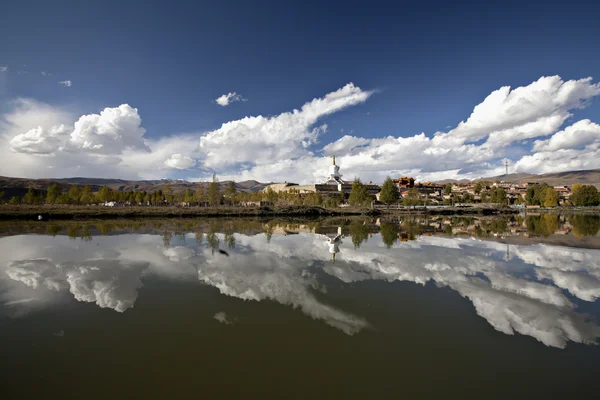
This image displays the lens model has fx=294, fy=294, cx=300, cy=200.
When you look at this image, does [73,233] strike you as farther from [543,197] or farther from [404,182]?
[404,182]

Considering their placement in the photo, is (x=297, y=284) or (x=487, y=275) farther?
Answer: (x=487, y=275)

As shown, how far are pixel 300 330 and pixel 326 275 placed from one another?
463cm

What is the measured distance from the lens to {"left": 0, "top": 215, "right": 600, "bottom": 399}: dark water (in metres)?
4.49

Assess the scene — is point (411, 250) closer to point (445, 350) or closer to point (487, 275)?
point (487, 275)

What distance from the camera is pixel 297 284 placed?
955 centimetres

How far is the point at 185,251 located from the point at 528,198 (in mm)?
138667

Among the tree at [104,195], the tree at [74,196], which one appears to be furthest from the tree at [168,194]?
the tree at [74,196]

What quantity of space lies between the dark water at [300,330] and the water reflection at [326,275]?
0.08 m

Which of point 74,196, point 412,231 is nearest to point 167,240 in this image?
point 412,231

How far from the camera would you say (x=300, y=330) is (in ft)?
20.3

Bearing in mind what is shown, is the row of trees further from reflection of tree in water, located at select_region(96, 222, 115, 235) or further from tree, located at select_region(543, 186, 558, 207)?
reflection of tree in water, located at select_region(96, 222, 115, 235)

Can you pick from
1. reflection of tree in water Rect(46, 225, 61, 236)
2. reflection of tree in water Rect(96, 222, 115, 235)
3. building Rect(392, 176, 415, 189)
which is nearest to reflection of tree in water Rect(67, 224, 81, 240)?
reflection of tree in water Rect(46, 225, 61, 236)

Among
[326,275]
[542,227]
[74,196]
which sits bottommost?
[542,227]

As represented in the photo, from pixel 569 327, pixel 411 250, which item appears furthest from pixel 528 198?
pixel 569 327
